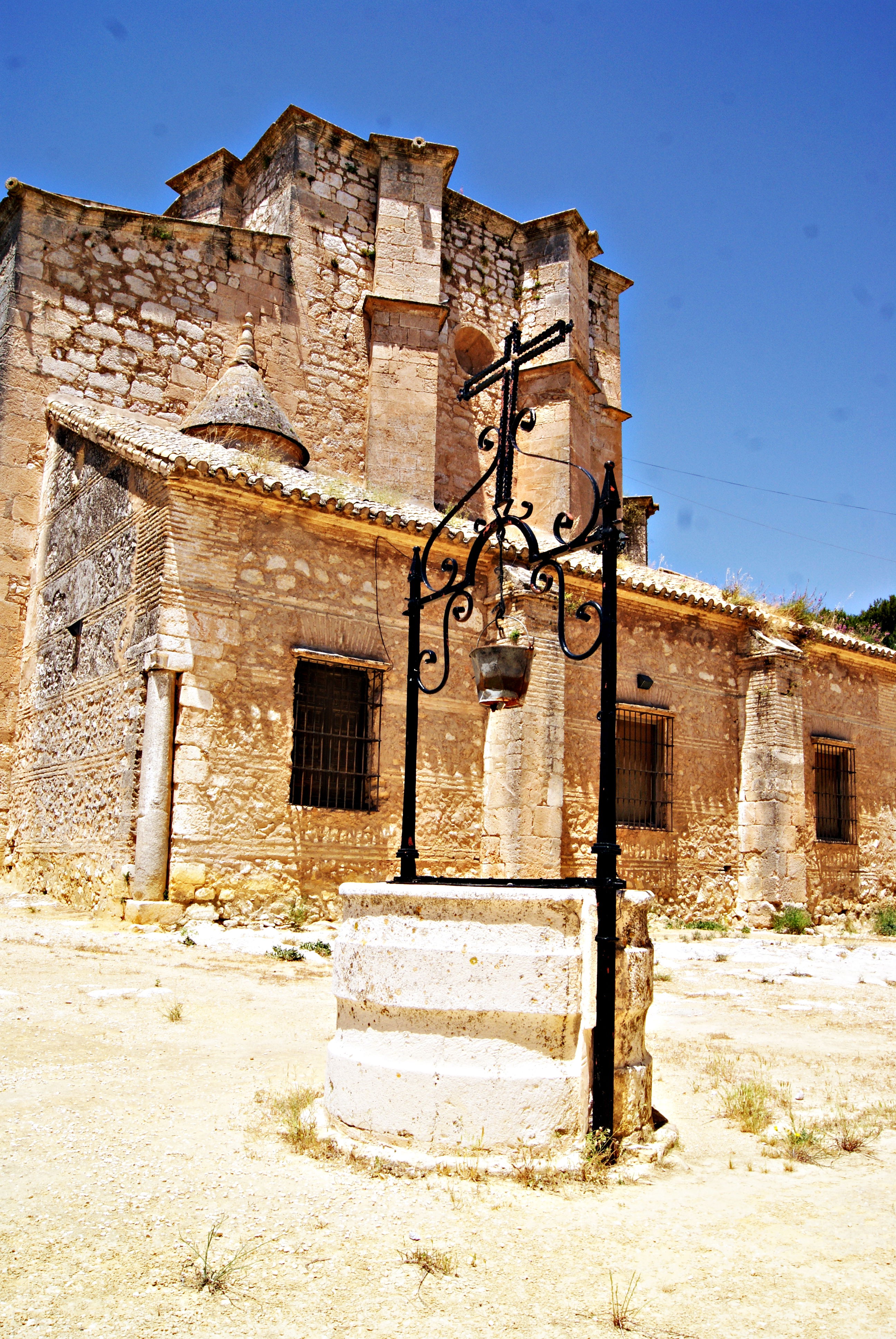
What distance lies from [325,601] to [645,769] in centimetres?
514

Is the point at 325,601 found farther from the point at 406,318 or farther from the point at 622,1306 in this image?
the point at 622,1306

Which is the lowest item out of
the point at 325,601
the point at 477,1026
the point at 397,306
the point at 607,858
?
the point at 477,1026

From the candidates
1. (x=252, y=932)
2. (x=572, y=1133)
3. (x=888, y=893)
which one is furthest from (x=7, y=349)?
(x=888, y=893)

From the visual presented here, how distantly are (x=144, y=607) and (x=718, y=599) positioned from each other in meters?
8.26

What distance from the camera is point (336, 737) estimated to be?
35.4 ft

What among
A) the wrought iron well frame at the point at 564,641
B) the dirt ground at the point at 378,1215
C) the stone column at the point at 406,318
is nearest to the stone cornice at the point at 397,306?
the stone column at the point at 406,318

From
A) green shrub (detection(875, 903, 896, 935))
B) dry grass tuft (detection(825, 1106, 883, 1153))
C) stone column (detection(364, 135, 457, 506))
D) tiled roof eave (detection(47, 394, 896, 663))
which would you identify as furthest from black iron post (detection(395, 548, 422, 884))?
green shrub (detection(875, 903, 896, 935))

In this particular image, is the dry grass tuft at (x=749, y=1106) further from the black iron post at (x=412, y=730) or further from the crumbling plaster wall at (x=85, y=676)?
the crumbling plaster wall at (x=85, y=676)

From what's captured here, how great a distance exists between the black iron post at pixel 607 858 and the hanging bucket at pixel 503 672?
52cm

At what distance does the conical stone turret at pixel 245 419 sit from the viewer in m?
13.2

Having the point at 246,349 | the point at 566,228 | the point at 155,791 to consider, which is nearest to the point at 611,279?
the point at 566,228

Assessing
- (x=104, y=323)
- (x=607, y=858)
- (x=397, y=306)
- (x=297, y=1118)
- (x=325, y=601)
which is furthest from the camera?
(x=397, y=306)

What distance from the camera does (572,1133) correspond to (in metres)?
3.49

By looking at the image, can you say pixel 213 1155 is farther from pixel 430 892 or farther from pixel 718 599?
pixel 718 599
